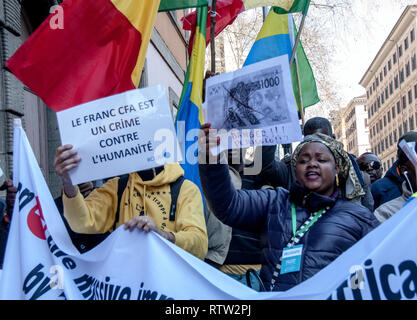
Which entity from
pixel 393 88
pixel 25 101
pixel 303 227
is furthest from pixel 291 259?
pixel 393 88

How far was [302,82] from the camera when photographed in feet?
19.6

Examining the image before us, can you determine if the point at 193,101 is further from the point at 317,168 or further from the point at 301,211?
the point at 301,211

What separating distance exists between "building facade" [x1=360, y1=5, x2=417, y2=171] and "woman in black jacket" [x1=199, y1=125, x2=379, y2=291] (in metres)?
49.2

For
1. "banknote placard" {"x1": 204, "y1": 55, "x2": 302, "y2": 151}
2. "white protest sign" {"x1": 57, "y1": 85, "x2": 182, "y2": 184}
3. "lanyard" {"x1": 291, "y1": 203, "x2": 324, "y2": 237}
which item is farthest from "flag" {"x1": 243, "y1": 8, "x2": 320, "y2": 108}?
"lanyard" {"x1": 291, "y1": 203, "x2": 324, "y2": 237}

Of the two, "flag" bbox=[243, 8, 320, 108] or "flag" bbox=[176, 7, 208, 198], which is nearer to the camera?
"flag" bbox=[176, 7, 208, 198]

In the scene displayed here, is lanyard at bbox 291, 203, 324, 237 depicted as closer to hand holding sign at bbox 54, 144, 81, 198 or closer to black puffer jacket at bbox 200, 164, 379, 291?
black puffer jacket at bbox 200, 164, 379, 291

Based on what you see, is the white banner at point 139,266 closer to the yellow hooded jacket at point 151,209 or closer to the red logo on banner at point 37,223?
the red logo on banner at point 37,223

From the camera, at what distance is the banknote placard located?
268 centimetres

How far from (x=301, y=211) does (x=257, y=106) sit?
60 centimetres

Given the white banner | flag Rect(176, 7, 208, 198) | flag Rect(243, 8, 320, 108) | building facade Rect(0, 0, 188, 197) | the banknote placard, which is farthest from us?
building facade Rect(0, 0, 188, 197)

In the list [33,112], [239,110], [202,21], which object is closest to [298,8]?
[202,21]

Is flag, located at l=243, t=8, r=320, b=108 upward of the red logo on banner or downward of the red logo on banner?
upward

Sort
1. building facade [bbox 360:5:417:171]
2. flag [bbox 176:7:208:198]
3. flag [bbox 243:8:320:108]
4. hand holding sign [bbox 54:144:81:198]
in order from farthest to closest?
1. building facade [bbox 360:5:417:171]
2. flag [bbox 243:8:320:108]
3. flag [bbox 176:7:208:198]
4. hand holding sign [bbox 54:144:81:198]

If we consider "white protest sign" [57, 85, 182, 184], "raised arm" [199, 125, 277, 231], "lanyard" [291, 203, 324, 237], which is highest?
"white protest sign" [57, 85, 182, 184]
